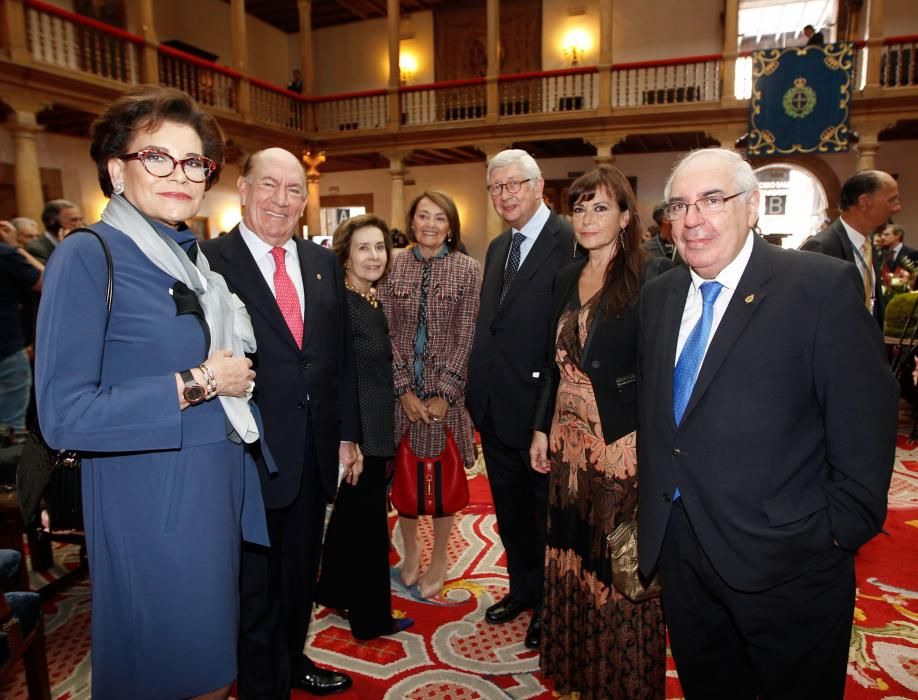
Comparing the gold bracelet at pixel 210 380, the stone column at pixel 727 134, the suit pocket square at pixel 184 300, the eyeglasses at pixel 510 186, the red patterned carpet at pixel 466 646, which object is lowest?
the red patterned carpet at pixel 466 646

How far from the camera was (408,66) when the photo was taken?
16.0 metres

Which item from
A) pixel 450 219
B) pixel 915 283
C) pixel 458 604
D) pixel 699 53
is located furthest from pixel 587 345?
pixel 699 53

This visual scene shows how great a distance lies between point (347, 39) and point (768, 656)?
718 inches

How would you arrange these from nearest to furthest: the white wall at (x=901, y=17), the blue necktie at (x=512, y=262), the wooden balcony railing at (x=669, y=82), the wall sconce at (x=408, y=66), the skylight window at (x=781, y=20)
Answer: the blue necktie at (x=512, y=262) → the wooden balcony railing at (x=669, y=82) → the white wall at (x=901, y=17) → the skylight window at (x=781, y=20) → the wall sconce at (x=408, y=66)

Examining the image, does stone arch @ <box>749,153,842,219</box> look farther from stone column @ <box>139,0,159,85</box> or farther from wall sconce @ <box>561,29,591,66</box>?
stone column @ <box>139,0,159,85</box>

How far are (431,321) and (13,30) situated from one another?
30.4ft

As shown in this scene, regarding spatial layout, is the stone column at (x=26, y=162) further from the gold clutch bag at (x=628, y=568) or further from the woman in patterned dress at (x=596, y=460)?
the gold clutch bag at (x=628, y=568)

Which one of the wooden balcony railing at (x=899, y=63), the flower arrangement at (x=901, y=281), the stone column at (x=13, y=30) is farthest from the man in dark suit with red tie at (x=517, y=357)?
the wooden balcony railing at (x=899, y=63)

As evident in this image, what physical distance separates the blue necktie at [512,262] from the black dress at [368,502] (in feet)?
1.76

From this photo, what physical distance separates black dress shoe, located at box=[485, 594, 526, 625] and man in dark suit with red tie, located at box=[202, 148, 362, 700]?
0.90 metres

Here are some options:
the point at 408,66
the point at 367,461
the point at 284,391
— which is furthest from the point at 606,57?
the point at 284,391

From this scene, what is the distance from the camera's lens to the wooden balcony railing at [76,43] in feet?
29.1

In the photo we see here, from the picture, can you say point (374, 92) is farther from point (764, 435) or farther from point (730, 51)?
point (764, 435)

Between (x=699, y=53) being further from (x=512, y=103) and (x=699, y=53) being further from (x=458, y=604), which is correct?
(x=458, y=604)
